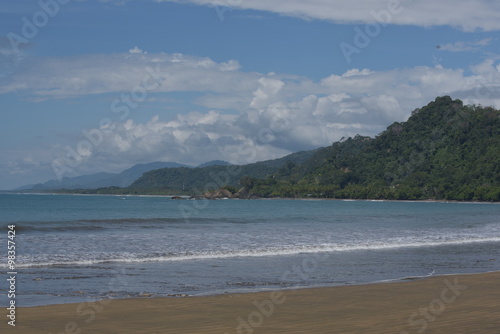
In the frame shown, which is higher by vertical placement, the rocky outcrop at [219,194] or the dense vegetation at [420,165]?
the dense vegetation at [420,165]

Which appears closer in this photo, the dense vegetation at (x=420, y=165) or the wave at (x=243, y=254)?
the wave at (x=243, y=254)

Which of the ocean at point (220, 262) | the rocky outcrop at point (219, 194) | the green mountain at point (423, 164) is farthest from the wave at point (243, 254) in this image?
the rocky outcrop at point (219, 194)

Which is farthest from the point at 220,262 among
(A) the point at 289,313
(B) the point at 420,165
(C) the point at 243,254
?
(B) the point at 420,165

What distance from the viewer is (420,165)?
142750mm

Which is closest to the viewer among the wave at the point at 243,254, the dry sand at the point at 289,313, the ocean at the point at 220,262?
the dry sand at the point at 289,313

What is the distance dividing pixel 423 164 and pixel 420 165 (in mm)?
774

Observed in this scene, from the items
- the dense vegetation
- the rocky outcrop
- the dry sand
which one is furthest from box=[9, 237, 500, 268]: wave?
the rocky outcrop

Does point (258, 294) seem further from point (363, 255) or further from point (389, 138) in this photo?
point (389, 138)

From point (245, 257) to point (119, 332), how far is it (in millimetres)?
12182

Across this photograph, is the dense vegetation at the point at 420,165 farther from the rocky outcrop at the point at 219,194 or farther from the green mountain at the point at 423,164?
the rocky outcrop at the point at 219,194

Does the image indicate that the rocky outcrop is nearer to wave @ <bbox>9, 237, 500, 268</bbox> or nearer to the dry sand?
wave @ <bbox>9, 237, 500, 268</bbox>

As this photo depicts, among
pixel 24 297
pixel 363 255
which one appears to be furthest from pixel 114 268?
pixel 363 255

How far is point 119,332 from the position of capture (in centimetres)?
919

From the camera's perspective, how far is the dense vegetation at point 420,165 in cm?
12988
